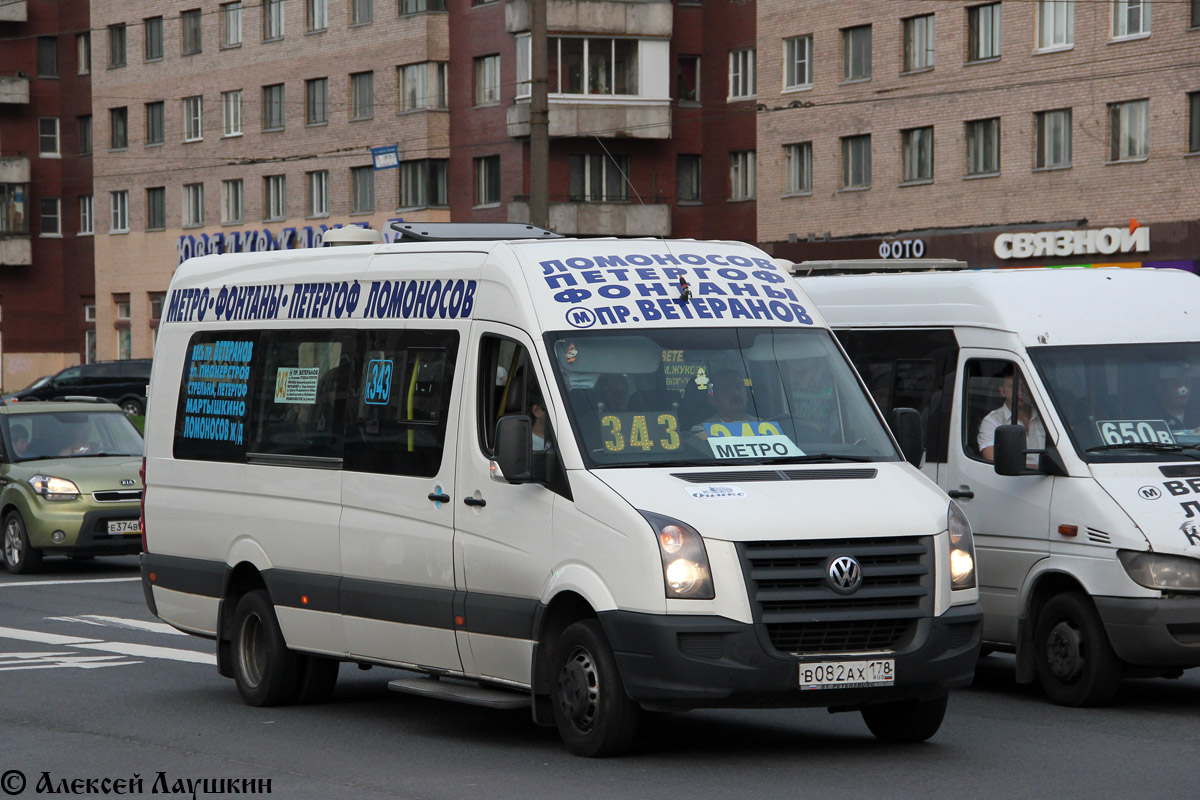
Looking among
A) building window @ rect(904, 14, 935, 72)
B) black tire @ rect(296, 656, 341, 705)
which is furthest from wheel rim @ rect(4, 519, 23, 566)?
building window @ rect(904, 14, 935, 72)

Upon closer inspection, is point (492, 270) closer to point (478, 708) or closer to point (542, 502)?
point (542, 502)

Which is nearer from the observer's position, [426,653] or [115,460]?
[426,653]

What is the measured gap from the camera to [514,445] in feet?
29.3

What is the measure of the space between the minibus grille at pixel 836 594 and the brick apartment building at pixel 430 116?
159ft

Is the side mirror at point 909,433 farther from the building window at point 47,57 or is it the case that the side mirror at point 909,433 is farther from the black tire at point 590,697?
the building window at point 47,57

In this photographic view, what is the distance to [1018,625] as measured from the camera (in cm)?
1140

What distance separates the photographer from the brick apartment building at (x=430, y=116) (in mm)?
58094

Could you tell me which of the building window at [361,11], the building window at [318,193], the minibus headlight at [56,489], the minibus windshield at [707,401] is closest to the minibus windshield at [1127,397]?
the minibus windshield at [707,401]

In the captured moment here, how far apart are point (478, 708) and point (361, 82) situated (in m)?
53.9

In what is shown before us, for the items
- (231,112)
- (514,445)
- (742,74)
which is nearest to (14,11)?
(231,112)

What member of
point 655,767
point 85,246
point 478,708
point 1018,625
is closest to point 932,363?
point 1018,625

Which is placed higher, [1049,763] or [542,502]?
[542,502]

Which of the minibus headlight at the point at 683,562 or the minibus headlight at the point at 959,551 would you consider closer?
the minibus headlight at the point at 683,562

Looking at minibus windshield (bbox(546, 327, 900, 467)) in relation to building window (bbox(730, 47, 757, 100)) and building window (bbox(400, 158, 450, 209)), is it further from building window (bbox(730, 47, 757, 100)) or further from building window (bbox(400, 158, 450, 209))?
building window (bbox(400, 158, 450, 209))
